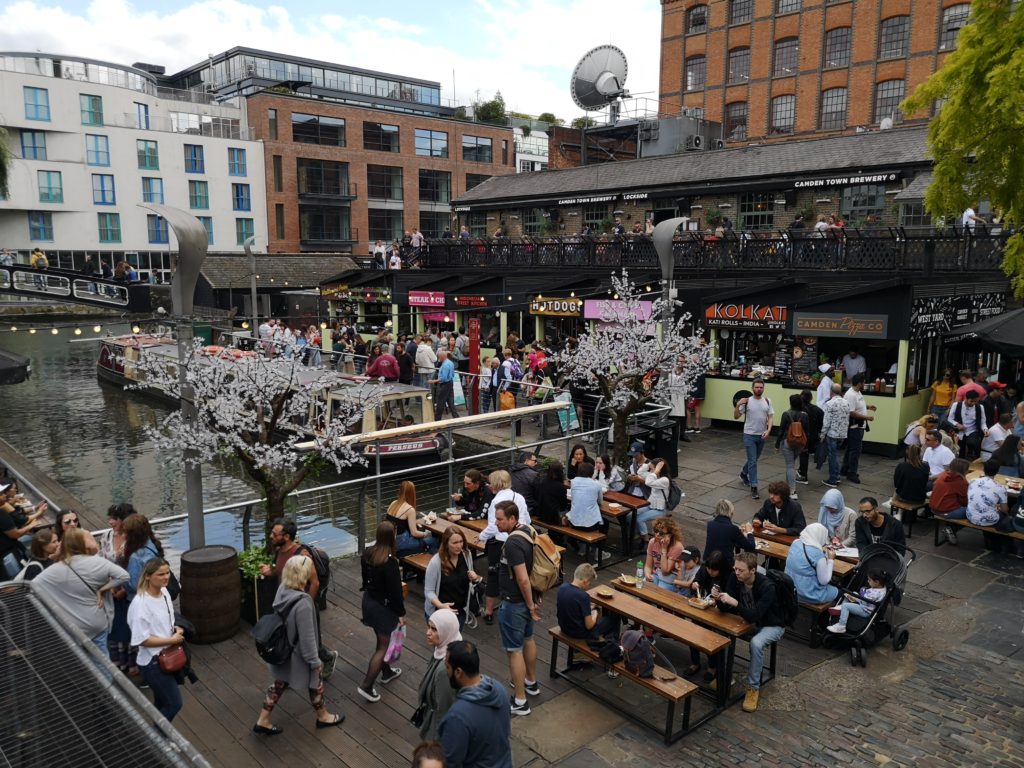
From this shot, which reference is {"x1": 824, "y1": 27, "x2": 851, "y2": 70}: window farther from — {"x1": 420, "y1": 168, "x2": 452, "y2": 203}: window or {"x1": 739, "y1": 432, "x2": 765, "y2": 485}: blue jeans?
{"x1": 739, "y1": 432, "x2": 765, "y2": 485}: blue jeans

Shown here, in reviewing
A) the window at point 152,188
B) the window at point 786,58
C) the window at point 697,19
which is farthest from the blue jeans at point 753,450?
the window at point 152,188

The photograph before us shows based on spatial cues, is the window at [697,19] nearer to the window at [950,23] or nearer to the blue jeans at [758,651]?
the window at [950,23]

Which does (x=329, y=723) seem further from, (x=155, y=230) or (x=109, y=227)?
(x=155, y=230)

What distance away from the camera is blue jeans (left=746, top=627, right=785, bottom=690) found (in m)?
7.06

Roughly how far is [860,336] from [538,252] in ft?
42.4

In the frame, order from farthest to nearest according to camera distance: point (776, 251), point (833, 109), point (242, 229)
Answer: point (242, 229) → point (833, 109) → point (776, 251)

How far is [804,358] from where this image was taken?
18.7 metres

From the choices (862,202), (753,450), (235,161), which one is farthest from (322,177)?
(753,450)

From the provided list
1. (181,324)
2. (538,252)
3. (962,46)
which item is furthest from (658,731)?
(538,252)

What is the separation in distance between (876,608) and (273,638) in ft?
19.5

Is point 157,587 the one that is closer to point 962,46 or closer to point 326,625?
point 326,625

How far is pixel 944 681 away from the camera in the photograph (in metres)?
7.52

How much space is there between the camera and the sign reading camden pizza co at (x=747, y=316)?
19.1m

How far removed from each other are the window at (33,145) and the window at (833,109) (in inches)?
2064
